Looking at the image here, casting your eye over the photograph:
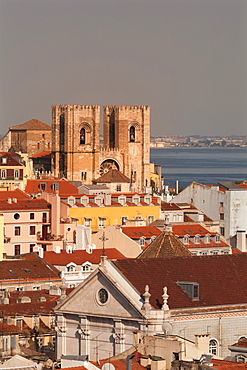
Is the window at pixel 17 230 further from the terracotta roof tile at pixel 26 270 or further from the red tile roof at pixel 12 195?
the terracotta roof tile at pixel 26 270

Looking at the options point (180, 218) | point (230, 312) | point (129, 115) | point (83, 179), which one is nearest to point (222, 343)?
point (230, 312)

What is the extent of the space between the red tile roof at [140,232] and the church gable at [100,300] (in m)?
24.9

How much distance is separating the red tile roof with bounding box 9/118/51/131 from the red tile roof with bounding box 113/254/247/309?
108m

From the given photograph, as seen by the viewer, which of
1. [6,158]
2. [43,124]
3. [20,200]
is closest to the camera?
[20,200]

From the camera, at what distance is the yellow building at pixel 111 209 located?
6881cm

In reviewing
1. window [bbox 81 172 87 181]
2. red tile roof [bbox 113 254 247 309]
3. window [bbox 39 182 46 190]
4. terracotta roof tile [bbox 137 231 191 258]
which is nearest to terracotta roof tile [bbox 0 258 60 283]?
terracotta roof tile [bbox 137 231 191 258]

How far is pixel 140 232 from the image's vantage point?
58.1 metres

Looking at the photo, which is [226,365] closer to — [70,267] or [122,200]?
[70,267]

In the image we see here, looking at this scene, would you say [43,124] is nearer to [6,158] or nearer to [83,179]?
[83,179]

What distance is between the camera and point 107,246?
2245 inches

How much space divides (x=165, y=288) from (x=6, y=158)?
63.3m

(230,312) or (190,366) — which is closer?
(190,366)

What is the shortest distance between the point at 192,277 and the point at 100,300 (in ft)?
7.56

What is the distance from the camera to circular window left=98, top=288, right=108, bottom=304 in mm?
31259
